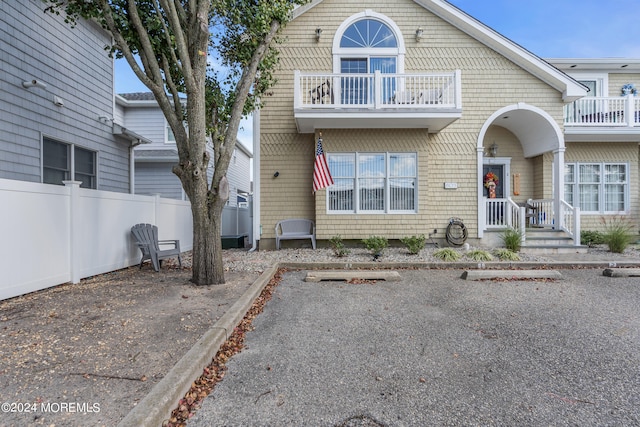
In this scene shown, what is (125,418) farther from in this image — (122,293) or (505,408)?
(122,293)

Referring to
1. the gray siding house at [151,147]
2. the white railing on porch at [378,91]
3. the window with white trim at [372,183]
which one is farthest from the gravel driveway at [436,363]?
the gray siding house at [151,147]

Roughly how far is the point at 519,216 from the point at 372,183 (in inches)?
180

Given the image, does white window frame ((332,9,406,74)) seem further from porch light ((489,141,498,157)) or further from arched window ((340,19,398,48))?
porch light ((489,141,498,157))

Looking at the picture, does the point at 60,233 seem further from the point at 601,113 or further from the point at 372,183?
the point at 601,113

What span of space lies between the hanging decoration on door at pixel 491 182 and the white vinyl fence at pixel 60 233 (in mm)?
10936

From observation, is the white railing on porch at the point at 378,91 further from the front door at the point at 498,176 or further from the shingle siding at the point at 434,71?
the front door at the point at 498,176

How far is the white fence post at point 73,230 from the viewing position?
17.5 ft

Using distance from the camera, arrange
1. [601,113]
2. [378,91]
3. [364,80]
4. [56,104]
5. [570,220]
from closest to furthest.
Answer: [56,104] < [378,91] < [364,80] < [570,220] < [601,113]

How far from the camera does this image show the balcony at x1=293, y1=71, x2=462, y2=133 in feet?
28.3

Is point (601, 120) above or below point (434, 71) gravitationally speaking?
below

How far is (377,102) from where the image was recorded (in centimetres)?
865

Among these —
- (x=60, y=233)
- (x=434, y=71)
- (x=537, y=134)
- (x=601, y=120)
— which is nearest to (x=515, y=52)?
(x=434, y=71)

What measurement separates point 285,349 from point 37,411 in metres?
1.89

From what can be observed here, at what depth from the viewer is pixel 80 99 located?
8.78 meters
